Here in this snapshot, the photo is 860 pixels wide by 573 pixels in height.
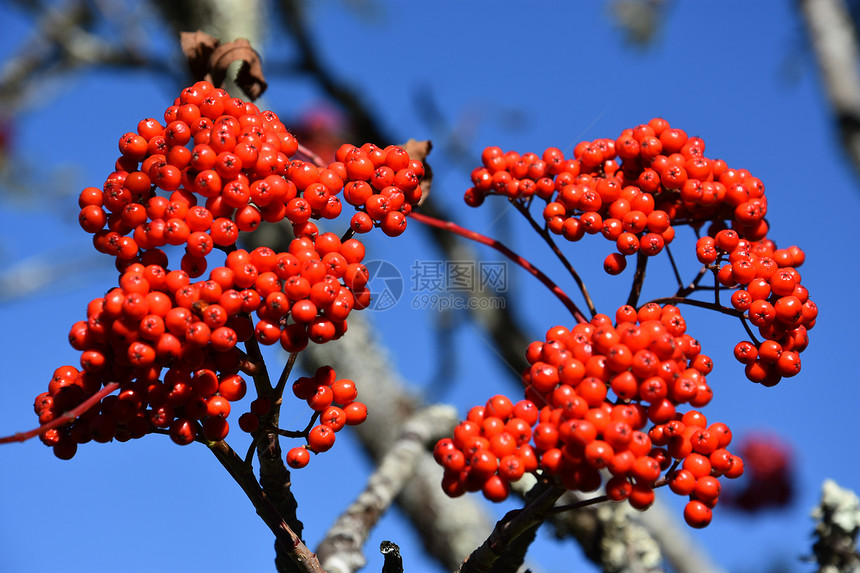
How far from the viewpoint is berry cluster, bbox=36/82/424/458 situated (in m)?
1.25

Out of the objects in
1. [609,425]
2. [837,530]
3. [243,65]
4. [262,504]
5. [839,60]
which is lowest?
[837,530]

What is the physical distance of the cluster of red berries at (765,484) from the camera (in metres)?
5.37

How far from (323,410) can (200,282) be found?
0.36m

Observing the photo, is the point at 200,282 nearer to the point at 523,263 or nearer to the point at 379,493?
the point at 523,263

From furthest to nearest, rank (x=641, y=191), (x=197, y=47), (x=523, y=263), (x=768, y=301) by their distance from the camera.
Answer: (x=197, y=47) < (x=523, y=263) < (x=641, y=191) < (x=768, y=301)

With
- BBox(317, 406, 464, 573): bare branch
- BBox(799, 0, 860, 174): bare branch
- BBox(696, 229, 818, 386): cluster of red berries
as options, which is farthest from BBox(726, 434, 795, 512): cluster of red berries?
BBox(696, 229, 818, 386): cluster of red berries

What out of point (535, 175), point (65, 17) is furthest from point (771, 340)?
point (65, 17)

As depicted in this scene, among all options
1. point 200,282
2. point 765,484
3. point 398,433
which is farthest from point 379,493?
point 765,484

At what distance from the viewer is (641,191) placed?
1711 mm

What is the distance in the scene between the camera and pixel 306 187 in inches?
57.1

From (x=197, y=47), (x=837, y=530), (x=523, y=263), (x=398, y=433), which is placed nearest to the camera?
(x=523, y=263)

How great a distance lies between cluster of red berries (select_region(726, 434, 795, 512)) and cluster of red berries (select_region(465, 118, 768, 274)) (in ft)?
14.0

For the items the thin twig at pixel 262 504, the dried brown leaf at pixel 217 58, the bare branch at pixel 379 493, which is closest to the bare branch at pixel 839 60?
the bare branch at pixel 379 493

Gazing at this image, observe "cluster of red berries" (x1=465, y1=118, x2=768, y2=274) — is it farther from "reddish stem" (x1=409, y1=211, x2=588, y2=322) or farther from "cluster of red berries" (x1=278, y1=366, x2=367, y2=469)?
"cluster of red berries" (x1=278, y1=366, x2=367, y2=469)
